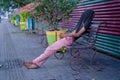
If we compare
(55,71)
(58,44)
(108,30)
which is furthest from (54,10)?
(55,71)

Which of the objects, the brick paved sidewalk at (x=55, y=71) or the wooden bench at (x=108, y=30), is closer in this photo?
the brick paved sidewalk at (x=55, y=71)

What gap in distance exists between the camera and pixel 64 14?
10297 mm

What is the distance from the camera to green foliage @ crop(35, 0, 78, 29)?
33.6ft

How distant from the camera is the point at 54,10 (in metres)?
10.3

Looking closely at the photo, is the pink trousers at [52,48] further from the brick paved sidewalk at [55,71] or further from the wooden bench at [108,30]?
the wooden bench at [108,30]

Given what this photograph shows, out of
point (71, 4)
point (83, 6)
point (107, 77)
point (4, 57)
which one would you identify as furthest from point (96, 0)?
point (107, 77)

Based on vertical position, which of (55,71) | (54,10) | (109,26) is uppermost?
(54,10)

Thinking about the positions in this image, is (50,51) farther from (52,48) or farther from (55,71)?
(55,71)

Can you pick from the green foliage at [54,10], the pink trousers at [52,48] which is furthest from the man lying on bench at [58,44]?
the green foliage at [54,10]

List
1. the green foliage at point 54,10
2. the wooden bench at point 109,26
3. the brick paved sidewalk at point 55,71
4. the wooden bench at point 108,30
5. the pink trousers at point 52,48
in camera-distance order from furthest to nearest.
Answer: the green foliage at point 54,10
the wooden bench at point 109,26
the wooden bench at point 108,30
the pink trousers at point 52,48
the brick paved sidewalk at point 55,71

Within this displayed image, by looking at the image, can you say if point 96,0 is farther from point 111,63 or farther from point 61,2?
point 111,63

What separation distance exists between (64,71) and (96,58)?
5.93 ft

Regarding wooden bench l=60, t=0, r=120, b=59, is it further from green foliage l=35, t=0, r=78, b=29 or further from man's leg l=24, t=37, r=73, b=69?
man's leg l=24, t=37, r=73, b=69

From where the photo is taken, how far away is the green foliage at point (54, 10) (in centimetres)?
1024
